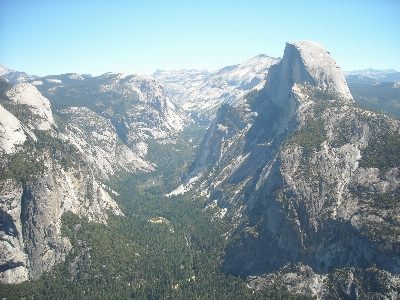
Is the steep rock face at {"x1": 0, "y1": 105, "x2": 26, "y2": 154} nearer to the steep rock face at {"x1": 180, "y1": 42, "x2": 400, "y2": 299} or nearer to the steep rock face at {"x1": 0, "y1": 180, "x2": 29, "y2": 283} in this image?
the steep rock face at {"x1": 0, "y1": 180, "x2": 29, "y2": 283}

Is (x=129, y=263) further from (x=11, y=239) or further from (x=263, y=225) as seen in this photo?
(x=263, y=225)

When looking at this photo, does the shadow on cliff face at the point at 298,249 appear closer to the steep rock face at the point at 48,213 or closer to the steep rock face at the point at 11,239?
the steep rock face at the point at 48,213

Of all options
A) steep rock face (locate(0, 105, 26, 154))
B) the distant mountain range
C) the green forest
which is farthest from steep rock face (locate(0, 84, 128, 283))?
the green forest

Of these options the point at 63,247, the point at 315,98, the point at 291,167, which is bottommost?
the point at 63,247

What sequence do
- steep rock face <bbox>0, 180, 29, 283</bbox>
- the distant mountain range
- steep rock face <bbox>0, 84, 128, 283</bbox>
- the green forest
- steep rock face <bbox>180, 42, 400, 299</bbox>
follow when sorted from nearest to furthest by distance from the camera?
steep rock face <bbox>180, 42, 400, 299</bbox>, the distant mountain range, steep rock face <bbox>0, 180, 29, 283</bbox>, the green forest, steep rock face <bbox>0, 84, 128, 283</bbox>

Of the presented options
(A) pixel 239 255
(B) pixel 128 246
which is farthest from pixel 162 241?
(A) pixel 239 255

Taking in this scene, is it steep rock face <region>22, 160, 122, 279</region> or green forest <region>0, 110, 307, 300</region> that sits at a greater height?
steep rock face <region>22, 160, 122, 279</region>

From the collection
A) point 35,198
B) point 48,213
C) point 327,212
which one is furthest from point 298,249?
point 35,198

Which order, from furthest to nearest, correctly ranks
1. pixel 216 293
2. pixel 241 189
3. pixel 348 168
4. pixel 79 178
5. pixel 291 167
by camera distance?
pixel 241 189, pixel 79 178, pixel 291 167, pixel 348 168, pixel 216 293

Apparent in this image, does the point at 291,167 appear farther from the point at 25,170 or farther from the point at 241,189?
the point at 25,170

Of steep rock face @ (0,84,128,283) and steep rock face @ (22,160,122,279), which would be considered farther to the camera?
steep rock face @ (22,160,122,279)

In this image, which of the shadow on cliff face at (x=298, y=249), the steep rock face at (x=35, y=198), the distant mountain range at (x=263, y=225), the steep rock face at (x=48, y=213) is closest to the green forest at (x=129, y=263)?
the distant mountain range at (x=263, y=225)
